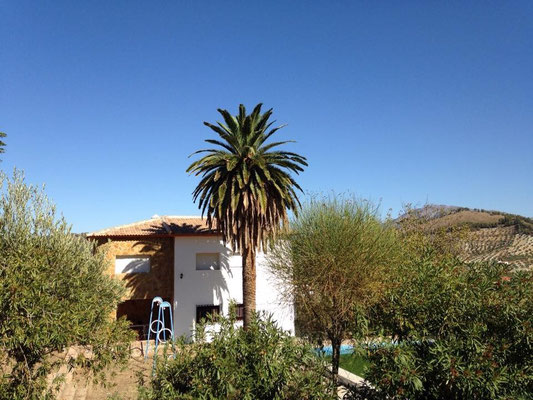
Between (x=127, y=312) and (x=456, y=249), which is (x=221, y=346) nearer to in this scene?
(x=127, y=312)

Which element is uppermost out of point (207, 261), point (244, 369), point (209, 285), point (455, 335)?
point (207, 261)

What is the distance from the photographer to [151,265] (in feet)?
82.0

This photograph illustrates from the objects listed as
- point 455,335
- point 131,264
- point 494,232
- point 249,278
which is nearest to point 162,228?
point 131,264

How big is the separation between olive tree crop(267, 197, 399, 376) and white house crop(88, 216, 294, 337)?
229 inches

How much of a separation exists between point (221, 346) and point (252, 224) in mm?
13889

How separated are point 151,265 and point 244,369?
67.3 ft

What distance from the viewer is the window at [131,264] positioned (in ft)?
80.3

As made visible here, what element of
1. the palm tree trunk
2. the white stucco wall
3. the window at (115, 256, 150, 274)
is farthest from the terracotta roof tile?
the palm tree trunk

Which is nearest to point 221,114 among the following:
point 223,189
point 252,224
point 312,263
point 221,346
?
point 223,189

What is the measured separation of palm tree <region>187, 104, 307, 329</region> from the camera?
1975cm

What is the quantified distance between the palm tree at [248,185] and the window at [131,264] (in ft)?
23.8

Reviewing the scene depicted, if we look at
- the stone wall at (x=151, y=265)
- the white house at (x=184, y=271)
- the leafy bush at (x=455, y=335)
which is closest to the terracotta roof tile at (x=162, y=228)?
the white house at (x=184, y=271)

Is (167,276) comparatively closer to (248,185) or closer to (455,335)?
(248,185)

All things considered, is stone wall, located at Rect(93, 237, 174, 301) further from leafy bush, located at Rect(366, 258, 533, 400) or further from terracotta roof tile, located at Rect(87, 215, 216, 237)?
leafy bush, located at Rect(366, 258, 533, 400)
